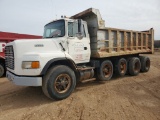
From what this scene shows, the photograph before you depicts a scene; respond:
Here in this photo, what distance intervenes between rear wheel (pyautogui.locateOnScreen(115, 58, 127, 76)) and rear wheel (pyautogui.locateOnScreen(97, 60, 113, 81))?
20.1 inches

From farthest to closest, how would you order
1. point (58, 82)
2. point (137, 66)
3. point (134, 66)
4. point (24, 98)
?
point (137, 66) → point (134, 66) → point (24, 98) → point (58, 82)

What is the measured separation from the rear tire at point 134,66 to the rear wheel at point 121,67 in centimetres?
40

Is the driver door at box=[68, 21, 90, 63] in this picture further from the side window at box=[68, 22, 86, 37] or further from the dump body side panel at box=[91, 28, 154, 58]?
the dump body side panel at box=[91, 28, 154, 58]

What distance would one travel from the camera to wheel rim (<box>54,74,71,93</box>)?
5082 millimetres

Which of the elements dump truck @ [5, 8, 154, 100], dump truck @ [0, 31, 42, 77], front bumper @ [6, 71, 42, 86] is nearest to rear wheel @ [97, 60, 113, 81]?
dump truck @ [5, 8, 154, 100]

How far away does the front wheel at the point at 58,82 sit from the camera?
483 centimetres

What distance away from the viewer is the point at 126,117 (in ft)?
12.6

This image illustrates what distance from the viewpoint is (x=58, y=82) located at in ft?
16.8

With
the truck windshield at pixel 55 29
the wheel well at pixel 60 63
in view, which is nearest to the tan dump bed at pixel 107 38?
the truck windshield at pixel 55 29

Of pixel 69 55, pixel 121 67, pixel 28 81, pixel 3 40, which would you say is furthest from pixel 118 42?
pixel 3 40

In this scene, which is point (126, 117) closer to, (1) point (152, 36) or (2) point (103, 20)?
(2) point (103, 20)

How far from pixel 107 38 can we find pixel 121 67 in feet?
6.23

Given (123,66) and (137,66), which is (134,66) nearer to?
(137,66)

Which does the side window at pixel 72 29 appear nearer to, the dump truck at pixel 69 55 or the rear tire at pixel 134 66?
the dump truck at pixel 69 55
